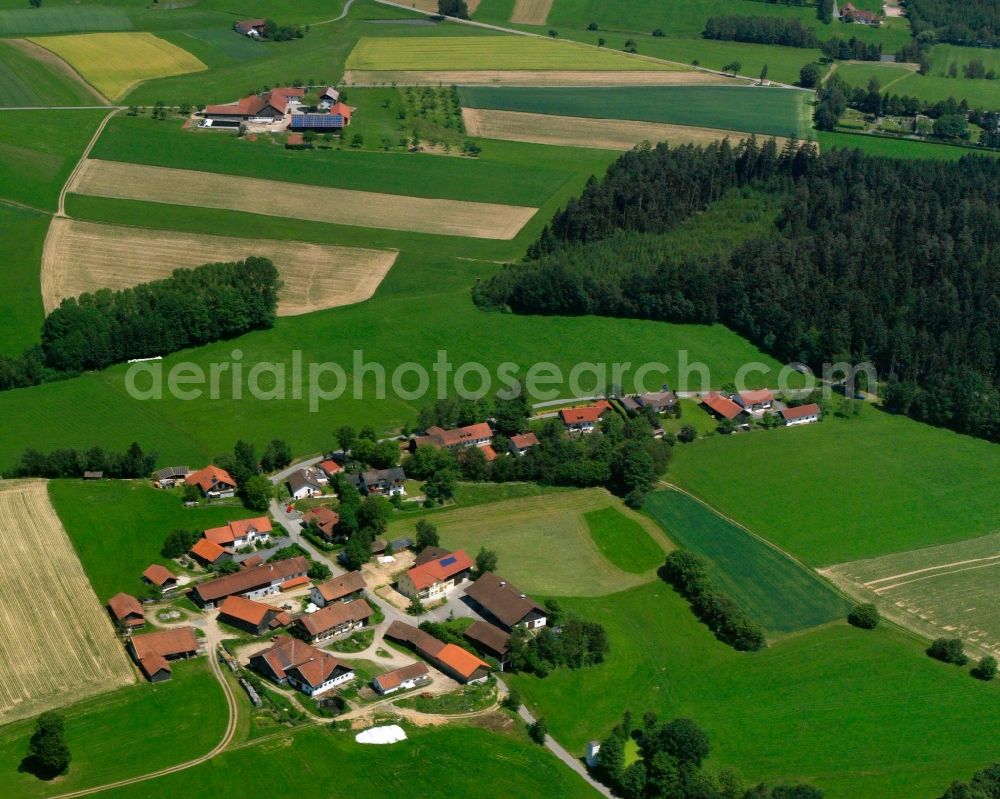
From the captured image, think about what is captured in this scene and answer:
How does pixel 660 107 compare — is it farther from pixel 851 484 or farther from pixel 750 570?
pixel 750 570

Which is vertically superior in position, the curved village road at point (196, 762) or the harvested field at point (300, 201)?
the harvested field at point (300, 201)

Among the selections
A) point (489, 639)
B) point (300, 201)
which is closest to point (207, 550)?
point (489, 639)

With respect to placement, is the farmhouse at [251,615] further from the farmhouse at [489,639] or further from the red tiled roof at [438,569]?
the farmhouse at [489,639]

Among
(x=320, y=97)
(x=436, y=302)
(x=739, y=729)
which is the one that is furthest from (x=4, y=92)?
(x=739, y=729)

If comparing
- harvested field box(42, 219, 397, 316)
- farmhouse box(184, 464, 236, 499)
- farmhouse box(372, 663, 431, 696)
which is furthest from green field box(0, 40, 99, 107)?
Answer: farmhouse box(372, 663, 431, 696)

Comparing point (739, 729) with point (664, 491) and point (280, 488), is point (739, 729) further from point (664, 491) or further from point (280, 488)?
point (280, 488)

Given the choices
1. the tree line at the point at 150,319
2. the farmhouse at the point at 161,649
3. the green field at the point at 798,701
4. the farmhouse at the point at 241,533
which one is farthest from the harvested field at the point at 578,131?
the farmhouse at the point at 161,649
